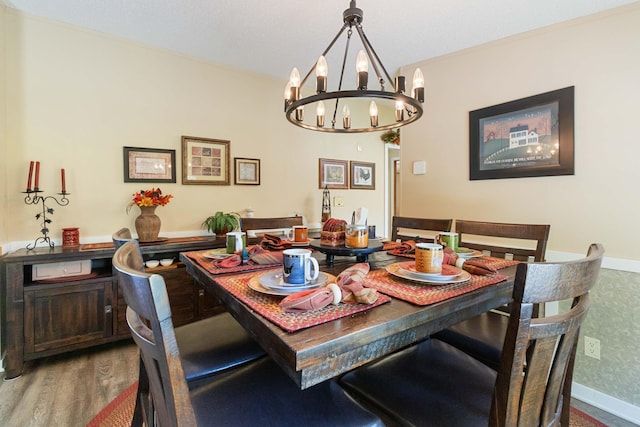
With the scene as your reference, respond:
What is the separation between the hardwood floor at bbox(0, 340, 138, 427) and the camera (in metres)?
1.54

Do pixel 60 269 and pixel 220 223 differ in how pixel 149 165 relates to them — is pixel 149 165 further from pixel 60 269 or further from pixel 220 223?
pixel 60 269

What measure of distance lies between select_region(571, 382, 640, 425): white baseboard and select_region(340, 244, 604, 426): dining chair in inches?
38.7

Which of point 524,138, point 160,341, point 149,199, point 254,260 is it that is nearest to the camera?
point 160,341

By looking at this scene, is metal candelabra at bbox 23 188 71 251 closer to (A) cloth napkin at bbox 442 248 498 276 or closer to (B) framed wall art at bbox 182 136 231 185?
(B) framed wall art at bbox 182 136 231 185

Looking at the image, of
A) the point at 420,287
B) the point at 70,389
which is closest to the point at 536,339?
the point at 420,287

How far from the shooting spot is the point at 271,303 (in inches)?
32.2

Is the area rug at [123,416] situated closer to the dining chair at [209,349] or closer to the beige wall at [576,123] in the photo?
the dining chair at [209,349]

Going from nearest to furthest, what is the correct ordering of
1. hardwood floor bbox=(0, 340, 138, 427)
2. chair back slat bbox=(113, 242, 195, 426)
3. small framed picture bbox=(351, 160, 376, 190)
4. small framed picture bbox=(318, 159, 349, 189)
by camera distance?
chair back slat bbox=(113, 242, 195, 426) → hardwood floor bbox=(0, 340, 138, 427) → small framed picture bbox=(318, 159, 349, 189) → small framed picture bbox=(351, 160, 376, 190)

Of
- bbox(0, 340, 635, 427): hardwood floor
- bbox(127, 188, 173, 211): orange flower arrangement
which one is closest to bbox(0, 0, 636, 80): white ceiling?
bbox(127, 188, 173, 211): orange flower arrangement

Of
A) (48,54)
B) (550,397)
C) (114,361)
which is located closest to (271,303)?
(550,397)

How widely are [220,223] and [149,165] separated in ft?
2.49

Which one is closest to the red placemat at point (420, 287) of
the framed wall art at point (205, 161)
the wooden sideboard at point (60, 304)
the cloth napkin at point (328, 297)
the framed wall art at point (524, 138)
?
the cloth napkin at point (328, 297)

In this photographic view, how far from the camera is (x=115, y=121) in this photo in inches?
94.3

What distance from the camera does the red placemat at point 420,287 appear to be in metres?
0.87
